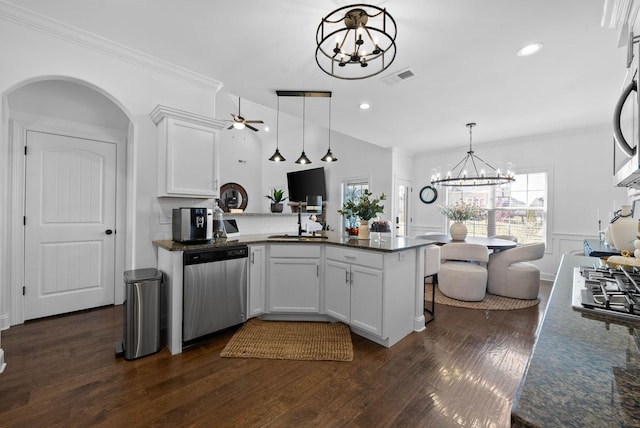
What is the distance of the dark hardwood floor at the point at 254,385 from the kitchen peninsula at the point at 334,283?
0.22 meters

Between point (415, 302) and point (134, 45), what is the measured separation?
372 cm

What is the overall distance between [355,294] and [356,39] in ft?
7.27

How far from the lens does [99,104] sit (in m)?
3.25

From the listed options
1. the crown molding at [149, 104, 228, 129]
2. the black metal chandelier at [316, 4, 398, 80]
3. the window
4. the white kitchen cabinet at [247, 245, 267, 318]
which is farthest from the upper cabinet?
the window

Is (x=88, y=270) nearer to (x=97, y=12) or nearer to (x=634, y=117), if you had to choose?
(x=97, y=12)

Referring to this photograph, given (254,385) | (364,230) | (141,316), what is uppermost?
(364,230)

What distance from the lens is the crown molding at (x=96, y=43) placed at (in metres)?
2.18

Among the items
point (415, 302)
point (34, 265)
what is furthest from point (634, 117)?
Answer: point (34, 265)

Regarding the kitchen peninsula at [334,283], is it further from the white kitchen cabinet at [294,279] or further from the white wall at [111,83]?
the white wall at [111,83]

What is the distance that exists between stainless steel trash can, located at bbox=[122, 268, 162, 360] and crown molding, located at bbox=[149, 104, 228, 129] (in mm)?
1517

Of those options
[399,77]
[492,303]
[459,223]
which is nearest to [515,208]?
[459,223]

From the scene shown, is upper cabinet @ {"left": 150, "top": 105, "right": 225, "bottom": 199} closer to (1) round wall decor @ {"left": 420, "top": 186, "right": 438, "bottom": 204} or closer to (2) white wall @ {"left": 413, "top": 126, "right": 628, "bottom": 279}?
(1) round wall decor @ {"left": 420, "top": 186, "right": 438, "bottom": 204}

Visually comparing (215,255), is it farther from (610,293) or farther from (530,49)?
(530,49)

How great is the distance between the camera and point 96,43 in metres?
2.52
